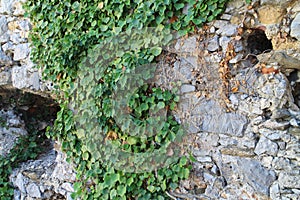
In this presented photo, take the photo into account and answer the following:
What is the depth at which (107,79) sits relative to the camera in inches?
104

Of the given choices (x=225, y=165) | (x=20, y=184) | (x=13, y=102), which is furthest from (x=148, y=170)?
(x=13, y=102)

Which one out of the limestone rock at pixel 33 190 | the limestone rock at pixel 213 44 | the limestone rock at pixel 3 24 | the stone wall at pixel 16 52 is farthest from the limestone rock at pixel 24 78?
the limestone rock at pixel 213 44

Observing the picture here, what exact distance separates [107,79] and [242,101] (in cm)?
105

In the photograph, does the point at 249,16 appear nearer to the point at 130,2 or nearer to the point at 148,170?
the point at 130,2

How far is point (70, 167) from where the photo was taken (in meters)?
3.09

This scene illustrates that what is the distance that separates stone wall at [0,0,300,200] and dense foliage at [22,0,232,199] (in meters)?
0.12

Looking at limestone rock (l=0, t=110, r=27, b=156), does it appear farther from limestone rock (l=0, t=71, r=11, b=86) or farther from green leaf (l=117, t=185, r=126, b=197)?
green leaf (l=117, t=185, r=126, b=197)

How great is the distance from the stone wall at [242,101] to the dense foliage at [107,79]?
0.12 m

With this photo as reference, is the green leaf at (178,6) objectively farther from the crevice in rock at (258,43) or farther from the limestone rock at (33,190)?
the limestone rock at (33,190)

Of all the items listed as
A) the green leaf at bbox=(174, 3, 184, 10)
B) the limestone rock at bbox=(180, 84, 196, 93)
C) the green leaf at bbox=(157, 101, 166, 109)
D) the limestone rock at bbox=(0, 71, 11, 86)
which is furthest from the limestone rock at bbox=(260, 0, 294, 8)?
the limestone rock at bbox=(0, 71, 11, 86)

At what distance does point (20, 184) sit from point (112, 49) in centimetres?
190

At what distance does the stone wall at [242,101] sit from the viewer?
203 cm

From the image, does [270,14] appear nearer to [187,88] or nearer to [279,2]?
[279,2]

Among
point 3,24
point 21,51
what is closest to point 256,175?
point 21,51
